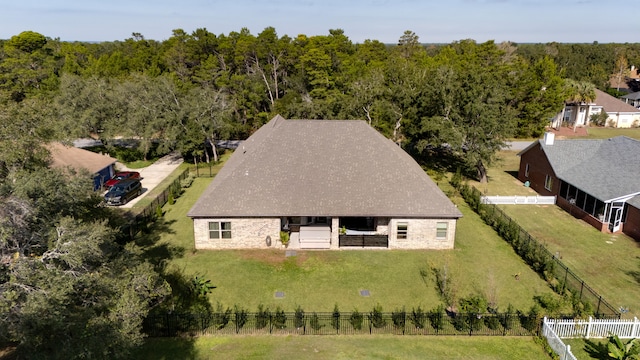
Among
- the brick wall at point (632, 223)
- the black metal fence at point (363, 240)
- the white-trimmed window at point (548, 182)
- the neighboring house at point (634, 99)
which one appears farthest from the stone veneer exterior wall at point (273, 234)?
the neighboring house at point (634, 99)

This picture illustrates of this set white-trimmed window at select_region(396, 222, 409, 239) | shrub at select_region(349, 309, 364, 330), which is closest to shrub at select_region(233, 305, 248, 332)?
shrub at select_region(349, 309, 364, 330)

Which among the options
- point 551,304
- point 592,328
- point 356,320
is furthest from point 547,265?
point 356,320

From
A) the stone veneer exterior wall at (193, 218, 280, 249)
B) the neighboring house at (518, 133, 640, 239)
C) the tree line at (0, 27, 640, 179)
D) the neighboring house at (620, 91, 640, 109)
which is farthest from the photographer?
the neighboring house at (620, 91, 640, 109)

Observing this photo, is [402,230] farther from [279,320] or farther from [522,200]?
[522,200]

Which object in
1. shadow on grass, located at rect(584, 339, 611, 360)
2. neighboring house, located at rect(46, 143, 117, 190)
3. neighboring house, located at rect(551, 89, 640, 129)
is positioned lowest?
shadow on grass, located at rect(584, 339, 611, 360)

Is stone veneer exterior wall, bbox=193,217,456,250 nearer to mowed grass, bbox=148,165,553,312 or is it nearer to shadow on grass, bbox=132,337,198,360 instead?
mowed grass, bbox=148,165,553,312

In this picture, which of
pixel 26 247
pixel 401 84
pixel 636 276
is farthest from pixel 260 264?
pixel 401 84

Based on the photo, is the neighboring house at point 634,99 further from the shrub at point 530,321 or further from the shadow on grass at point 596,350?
the shrub at point 530,321
